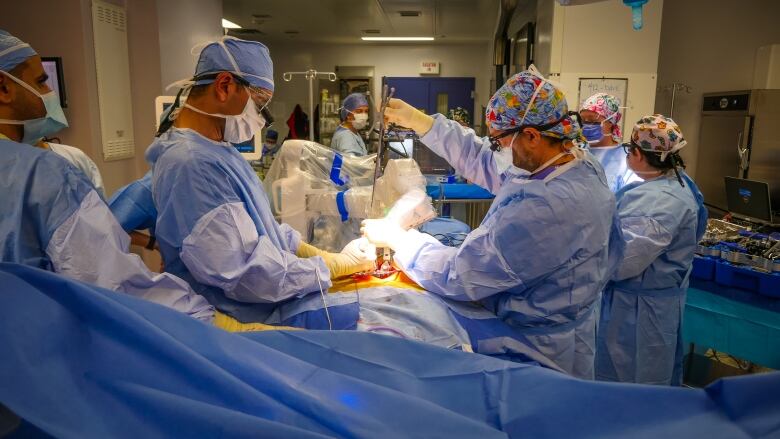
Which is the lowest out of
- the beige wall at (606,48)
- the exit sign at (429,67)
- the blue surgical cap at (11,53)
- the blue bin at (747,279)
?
the blue bin at (747,279)

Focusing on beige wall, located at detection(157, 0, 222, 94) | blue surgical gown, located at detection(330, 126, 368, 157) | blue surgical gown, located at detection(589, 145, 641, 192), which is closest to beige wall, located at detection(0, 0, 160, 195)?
beige wall, located at detection(157, 0, 222, 94)

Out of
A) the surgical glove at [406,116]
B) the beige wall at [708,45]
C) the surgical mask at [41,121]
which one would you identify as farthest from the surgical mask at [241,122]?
the beige wall at [708,45]

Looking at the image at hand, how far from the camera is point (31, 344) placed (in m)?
0.87

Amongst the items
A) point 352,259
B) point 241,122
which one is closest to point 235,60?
point 241,122

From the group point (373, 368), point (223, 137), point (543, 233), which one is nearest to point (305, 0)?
point (223, 137)

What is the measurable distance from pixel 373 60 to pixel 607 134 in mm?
7894

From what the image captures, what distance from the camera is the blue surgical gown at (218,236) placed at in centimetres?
164

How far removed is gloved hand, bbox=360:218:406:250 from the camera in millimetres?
2126

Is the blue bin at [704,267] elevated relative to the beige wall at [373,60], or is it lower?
lower

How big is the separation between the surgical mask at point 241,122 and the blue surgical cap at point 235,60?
81 mm

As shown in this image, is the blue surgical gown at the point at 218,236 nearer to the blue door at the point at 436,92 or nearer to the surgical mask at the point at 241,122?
the surgical mask at the point at 241,122

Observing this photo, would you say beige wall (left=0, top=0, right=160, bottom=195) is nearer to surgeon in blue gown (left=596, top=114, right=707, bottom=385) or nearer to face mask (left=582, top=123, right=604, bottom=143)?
face mask (left=582, top=123, right=604, bottom=143)

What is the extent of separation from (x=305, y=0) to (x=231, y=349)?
6.17 m

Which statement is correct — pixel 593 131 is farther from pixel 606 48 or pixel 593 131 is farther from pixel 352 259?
pixel 352 259
